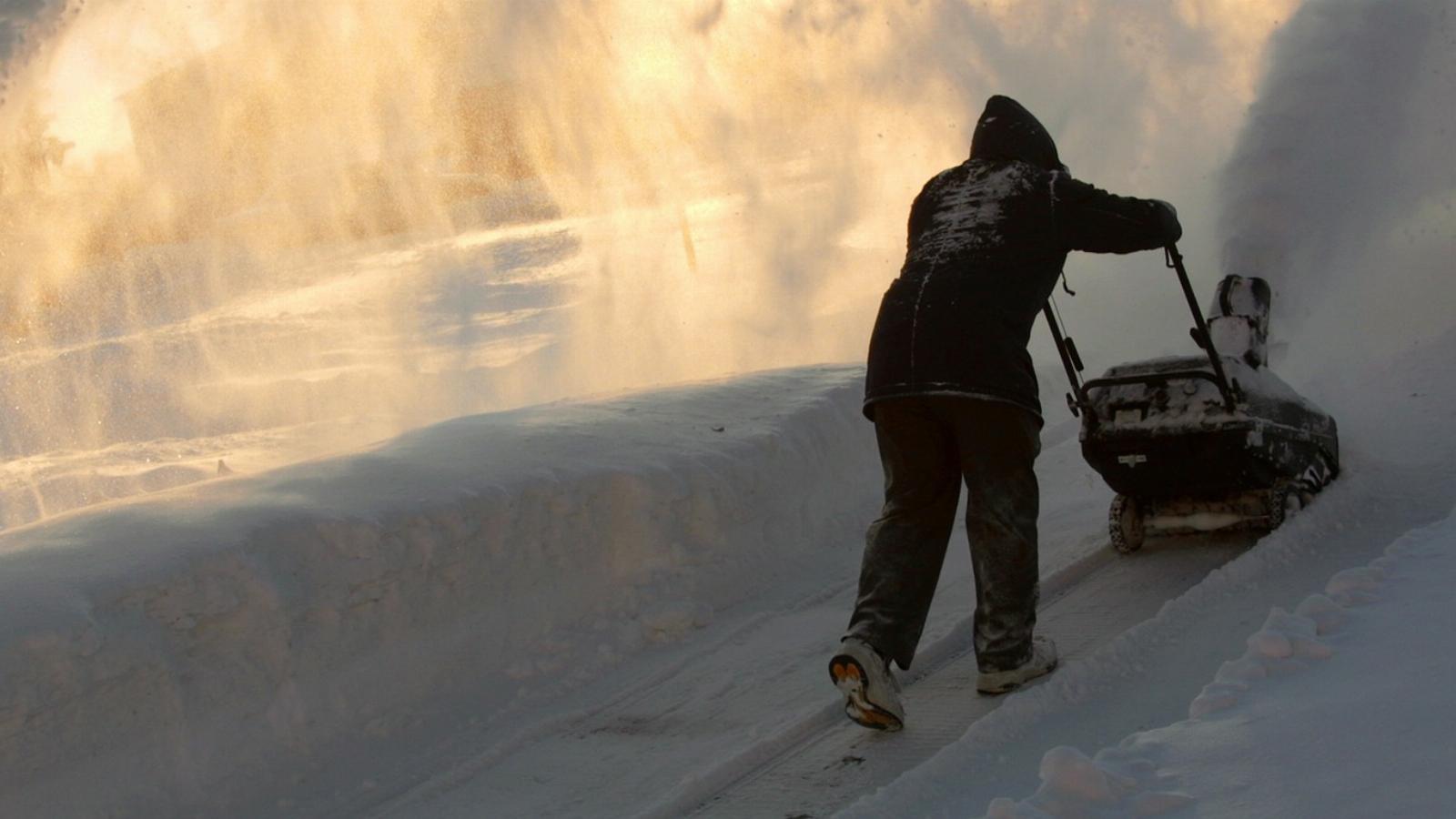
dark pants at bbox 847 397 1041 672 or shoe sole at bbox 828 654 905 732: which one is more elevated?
dark pants at bbox 847 397 1041 672

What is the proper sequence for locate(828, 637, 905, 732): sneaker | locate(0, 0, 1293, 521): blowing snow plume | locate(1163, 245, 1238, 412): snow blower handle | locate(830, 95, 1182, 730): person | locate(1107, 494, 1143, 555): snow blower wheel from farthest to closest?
locate(0, 0, 1293, 521): blowing snow plume
locate(1107, 494, 1143, 555): snow blower wheel
locate(1163, 245, 1238, 412): snow blower handle
locate(830, 95, 1182, 730): person
locate(828, 637, 905, 732): sneaker

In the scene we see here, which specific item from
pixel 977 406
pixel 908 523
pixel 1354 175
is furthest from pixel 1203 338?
pixel 1354 175

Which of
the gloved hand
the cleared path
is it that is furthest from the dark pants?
the gloved hand

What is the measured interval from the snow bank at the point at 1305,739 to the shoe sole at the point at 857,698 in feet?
3.02

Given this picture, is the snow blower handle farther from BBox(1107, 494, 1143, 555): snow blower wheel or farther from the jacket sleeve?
BBox(1107, 494, 1143, 555): snow blower wheel

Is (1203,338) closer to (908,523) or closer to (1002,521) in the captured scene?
(1002,521)

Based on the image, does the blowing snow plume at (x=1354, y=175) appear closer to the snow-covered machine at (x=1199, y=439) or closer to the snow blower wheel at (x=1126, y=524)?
the snow-covered machine at (x=1199, y=439)

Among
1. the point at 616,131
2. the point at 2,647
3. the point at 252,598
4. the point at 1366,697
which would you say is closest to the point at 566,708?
the point at 252,598

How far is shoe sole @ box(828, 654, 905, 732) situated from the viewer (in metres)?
3.97

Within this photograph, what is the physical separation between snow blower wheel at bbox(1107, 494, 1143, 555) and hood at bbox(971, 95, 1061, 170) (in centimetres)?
168

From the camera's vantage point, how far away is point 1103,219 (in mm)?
4246

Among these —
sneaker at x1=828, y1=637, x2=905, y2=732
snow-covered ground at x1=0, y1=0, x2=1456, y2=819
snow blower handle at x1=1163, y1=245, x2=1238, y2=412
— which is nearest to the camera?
snow-covered ground at x1=0, y1=0, x2=1456, y2=819

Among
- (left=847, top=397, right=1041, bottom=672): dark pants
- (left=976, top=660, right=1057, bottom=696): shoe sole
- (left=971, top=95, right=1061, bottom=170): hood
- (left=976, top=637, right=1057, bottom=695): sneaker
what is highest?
(left=971, top=95, right=1061, bottom=170): hood

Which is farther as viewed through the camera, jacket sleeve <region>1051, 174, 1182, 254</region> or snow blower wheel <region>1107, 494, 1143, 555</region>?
snow blower wheel <region>1107, 494, 1143, 555</region>
